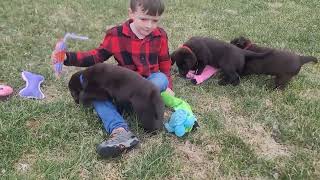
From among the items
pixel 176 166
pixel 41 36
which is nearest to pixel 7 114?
pixel 176 166

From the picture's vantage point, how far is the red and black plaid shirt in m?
4.56

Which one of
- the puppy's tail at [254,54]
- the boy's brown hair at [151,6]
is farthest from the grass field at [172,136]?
the boy's brown hair at [151,6]

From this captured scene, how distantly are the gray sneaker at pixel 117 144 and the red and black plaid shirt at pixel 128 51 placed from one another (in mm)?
951

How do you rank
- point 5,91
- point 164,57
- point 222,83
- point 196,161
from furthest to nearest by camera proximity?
point 222,83, point 164,57, point 5,91, point 196,161

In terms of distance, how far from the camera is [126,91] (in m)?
3.98

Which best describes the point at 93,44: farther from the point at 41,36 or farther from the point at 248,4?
the point at 248,4

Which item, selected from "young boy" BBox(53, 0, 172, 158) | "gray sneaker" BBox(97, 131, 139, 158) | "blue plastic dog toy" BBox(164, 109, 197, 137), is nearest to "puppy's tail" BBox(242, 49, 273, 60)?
"young boy" BBox(53, 0, 172, 158)

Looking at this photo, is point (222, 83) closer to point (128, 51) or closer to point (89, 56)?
point (128, 51)

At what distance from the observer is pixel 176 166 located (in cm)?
370

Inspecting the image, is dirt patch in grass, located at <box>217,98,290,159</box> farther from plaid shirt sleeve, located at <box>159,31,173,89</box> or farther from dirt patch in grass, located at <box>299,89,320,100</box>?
dirt patch in grass, located at <box>299,89,320,100</box>

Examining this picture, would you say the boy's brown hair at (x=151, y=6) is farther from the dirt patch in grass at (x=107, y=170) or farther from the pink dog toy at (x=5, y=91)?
the pink dog toy at (x=5, y=91)

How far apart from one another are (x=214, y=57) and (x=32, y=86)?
6.89ft

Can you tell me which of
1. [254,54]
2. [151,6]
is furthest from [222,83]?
[151,6]

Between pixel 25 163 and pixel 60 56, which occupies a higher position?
pixel 60 56
